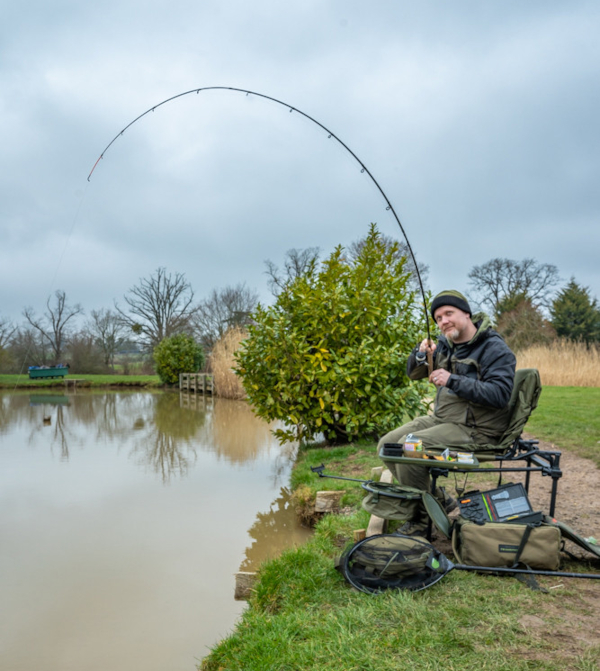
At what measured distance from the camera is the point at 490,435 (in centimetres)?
328

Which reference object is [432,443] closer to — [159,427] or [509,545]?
[509,545]

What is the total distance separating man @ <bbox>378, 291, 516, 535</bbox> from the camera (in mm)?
3143

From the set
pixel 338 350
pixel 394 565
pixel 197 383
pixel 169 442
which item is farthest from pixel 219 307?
pixel 394 565

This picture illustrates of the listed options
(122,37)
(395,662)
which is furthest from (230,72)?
(395,662)

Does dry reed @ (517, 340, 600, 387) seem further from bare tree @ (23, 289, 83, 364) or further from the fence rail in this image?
bare tree @ (23, 289, 83, 364)

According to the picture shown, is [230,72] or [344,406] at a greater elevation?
[230,72]

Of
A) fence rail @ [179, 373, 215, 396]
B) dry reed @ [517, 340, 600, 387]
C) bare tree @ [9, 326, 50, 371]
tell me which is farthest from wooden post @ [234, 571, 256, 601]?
bare tree @ [9, 326, 50, 371]

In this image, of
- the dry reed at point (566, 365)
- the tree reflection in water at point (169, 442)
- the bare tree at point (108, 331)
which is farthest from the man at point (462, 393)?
the bare tree at point (108, 331)

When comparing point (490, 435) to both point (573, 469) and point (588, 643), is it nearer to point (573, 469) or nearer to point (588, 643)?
point (588, 643)

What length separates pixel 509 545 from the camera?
2.72 meters

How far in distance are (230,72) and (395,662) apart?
17.1ft

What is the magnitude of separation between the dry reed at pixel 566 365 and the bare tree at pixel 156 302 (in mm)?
28696

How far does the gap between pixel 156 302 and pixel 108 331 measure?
13.7 ft

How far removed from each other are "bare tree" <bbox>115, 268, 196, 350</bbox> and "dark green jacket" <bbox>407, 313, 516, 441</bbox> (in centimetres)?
3766
